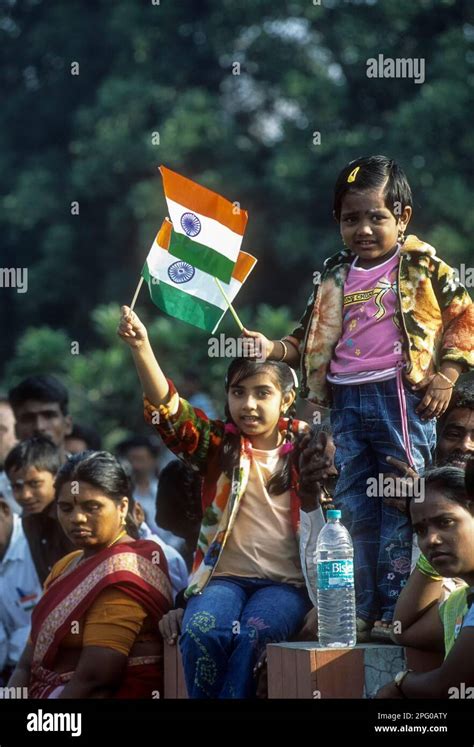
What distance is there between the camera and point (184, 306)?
5.10m

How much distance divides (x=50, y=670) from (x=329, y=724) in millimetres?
1391

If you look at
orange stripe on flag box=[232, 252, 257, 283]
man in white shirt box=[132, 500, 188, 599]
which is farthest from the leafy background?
orange stripe on flag box=[232, 252, 257, 283]

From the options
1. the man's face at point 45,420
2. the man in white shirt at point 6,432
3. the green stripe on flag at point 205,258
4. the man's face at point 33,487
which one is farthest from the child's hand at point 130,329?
the man in white shirt at point 6,432

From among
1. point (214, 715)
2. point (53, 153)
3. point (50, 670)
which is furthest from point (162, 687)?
point (53, 153)

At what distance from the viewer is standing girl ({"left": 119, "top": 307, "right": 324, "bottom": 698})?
4.57 m

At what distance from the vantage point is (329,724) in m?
4.01

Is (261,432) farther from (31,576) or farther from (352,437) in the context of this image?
(31,576)

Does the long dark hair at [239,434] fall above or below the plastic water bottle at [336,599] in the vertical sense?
above

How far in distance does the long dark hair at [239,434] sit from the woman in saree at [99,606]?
1.66ft

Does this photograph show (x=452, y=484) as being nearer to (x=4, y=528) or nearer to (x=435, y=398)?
(x=435, y=398)

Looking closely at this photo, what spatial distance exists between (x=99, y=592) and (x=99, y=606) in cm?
5

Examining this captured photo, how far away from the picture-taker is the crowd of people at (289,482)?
4.57m

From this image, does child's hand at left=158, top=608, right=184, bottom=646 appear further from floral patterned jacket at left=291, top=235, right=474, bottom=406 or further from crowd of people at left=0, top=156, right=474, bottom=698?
floral patterned jacket at left=291, top=235, right=474, bottom=406
